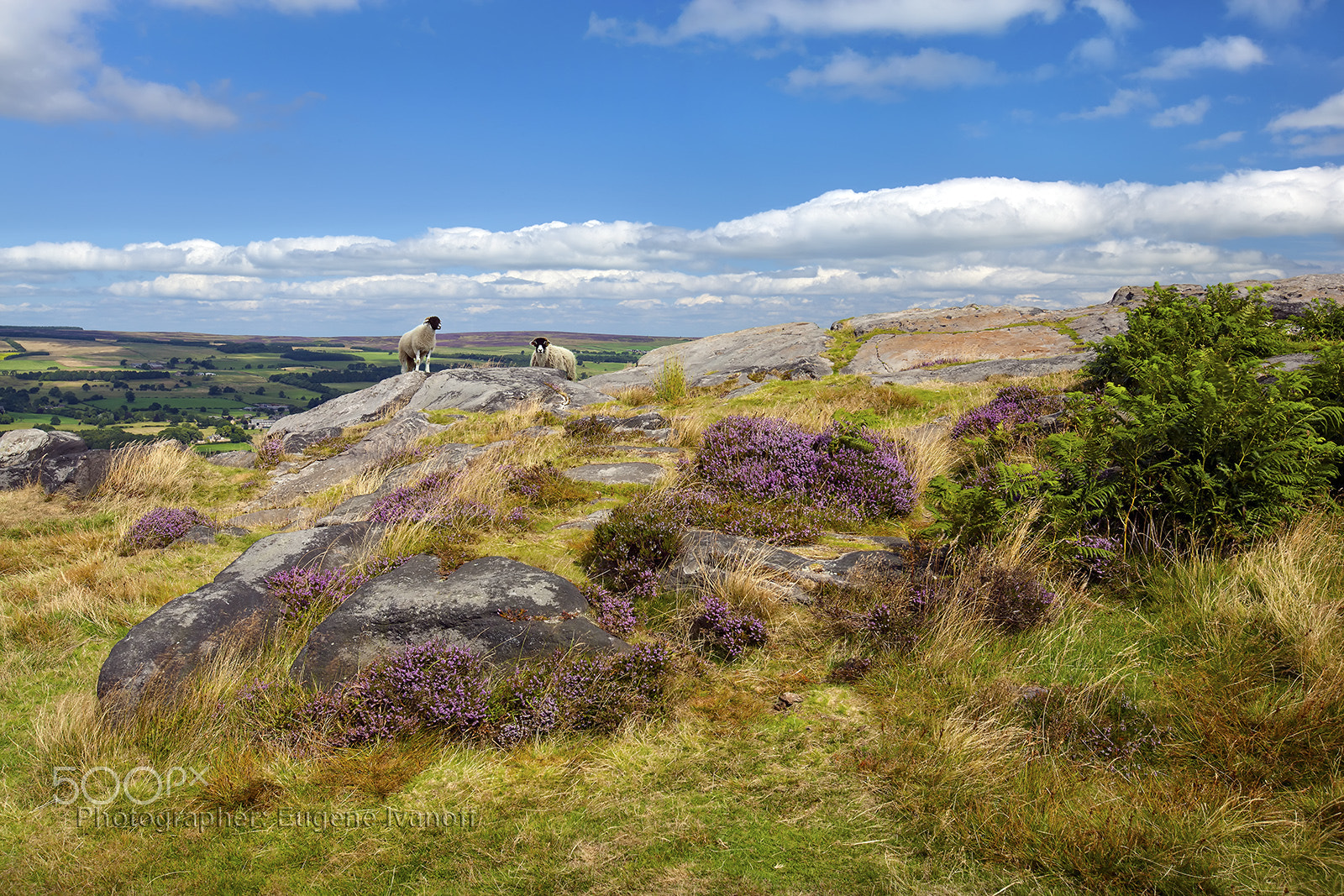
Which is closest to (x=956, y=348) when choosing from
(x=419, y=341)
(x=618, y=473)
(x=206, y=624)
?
(x=618, y=473)

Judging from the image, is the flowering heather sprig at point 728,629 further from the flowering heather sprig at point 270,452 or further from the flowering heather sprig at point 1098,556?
the flowering heather sprig at point 270,452

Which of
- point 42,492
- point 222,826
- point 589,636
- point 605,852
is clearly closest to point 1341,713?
point 605,852

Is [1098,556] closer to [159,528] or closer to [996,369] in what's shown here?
[159,528]

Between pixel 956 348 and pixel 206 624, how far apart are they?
23.1m

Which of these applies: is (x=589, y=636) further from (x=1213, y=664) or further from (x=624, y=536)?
(x=1213, y=664)

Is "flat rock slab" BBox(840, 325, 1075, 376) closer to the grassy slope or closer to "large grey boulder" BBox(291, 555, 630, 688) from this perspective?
the grassy slope

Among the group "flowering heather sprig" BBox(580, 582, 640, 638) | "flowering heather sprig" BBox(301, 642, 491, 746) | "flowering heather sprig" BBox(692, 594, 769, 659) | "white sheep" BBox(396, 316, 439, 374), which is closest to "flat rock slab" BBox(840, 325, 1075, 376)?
"white sheep" BBox(396, 316, 439, 374)

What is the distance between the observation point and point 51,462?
549 inches

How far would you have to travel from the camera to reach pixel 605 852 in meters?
3.77

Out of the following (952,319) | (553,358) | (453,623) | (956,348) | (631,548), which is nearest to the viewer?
(453,623)

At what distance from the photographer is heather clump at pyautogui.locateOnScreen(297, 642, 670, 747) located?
192 inches

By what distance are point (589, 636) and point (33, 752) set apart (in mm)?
4001

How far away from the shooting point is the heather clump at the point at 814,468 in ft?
28.0

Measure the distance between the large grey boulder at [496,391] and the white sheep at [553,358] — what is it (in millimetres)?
2268
